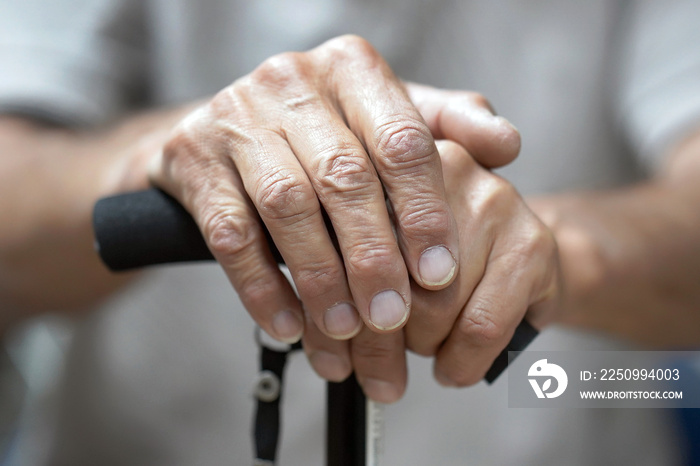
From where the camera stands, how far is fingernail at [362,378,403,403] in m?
0.44

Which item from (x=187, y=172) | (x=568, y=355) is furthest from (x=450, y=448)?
(x=187, y=172)

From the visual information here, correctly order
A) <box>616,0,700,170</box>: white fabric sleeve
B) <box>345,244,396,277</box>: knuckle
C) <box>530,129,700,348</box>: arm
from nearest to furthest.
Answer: <box>345,244,396,277</box>: knuckle
<box>530,129,700,348</box>: arm
<box>616,0,700,170</box>: white fabric sleeve

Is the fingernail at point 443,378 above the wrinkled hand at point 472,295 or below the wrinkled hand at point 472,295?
below

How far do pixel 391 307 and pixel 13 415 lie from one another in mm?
839

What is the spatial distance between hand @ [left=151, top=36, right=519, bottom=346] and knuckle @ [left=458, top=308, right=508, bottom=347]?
0.13ft

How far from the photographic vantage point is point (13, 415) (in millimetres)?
948

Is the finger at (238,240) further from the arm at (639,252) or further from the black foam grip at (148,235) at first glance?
the arm at (639,252)

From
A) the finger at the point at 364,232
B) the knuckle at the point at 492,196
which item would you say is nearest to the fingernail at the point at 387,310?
the finger at the point at 364,232

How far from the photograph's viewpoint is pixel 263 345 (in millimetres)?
442

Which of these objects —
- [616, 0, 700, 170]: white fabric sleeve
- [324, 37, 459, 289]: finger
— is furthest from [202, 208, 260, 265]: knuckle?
[616, 0, 700, 170]: white fabric sleeve

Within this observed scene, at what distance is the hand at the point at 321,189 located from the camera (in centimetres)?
39

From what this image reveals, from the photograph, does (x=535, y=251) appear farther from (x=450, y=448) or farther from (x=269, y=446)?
(x=450, y=448)

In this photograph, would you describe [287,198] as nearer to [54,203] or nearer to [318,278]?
[318,278]

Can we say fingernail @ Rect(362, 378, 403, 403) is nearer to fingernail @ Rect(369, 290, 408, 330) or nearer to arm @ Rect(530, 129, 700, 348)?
fingernail @ Rect(369, 290, 408, 330)
